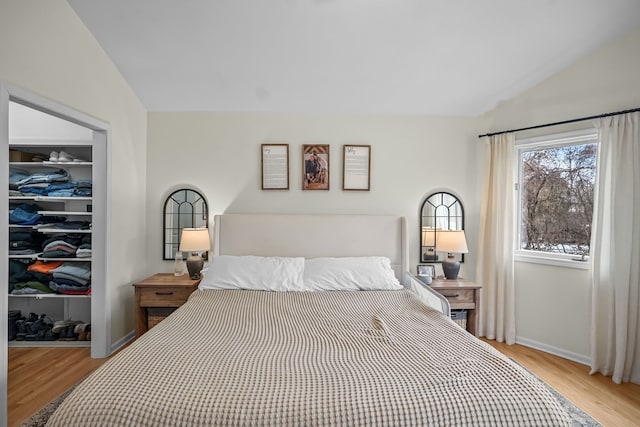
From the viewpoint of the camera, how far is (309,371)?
1.43 m

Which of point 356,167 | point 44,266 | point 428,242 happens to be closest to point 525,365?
point 428,242

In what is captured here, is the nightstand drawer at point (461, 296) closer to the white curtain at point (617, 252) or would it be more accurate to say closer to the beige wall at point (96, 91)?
the white curtain at point (617, 252)

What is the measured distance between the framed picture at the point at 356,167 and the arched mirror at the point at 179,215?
1.49 meters

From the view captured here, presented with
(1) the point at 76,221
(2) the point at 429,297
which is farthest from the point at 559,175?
(1) the point at 76,221

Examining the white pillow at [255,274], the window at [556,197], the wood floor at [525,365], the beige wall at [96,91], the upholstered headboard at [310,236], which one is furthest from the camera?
the upholstered headboard at [310,236]

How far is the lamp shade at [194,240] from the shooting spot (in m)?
3.21

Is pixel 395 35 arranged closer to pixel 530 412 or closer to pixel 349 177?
pixel 349 177

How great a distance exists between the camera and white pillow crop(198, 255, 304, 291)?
288cm

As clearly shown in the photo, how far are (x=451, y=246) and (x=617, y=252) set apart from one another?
1.19 meters

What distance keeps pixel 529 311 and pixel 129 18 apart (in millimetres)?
4159

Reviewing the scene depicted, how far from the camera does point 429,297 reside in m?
2.75

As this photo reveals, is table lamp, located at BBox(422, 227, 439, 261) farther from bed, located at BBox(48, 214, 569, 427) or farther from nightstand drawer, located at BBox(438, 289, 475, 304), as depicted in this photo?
bed, located at BBox(48, 214, 569, 427)

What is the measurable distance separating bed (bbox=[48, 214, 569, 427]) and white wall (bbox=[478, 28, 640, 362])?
1230 mm

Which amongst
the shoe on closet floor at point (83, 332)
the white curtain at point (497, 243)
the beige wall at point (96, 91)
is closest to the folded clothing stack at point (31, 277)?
the shoe on closet floor at point (83, 332)
